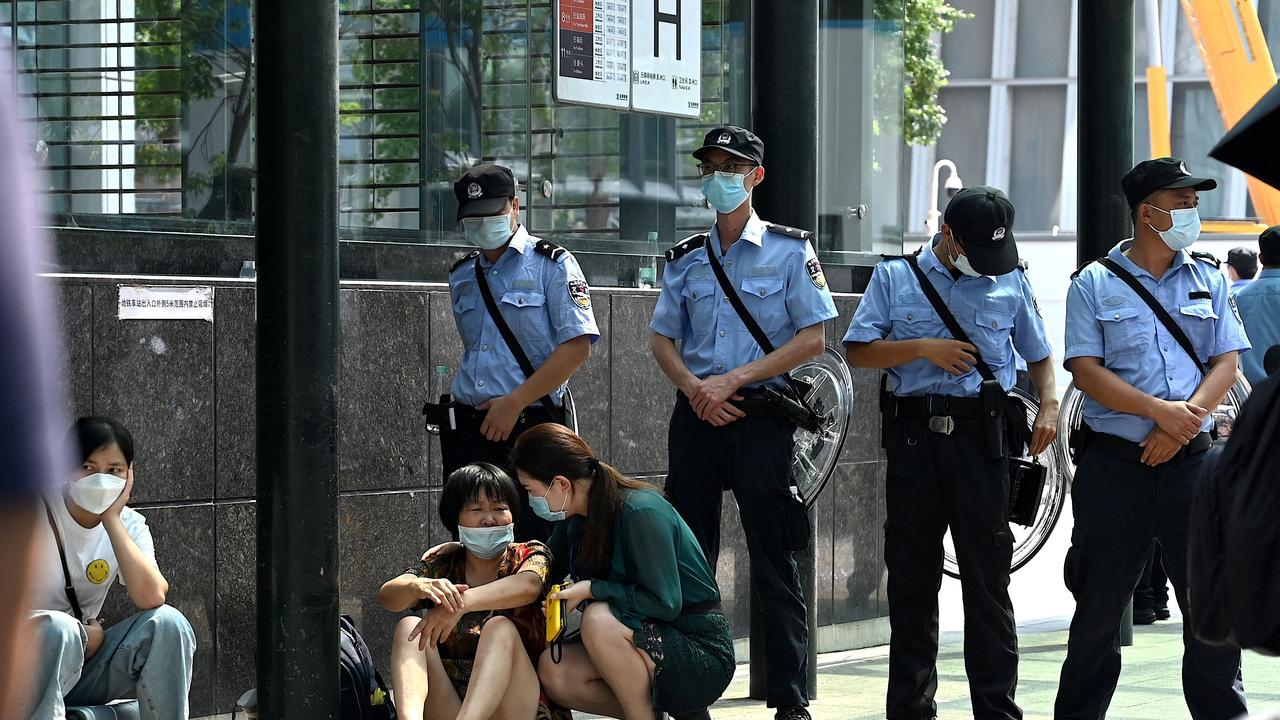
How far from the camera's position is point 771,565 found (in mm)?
6082

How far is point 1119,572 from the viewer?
5.61m

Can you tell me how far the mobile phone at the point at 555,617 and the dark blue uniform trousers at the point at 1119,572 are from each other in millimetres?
1620

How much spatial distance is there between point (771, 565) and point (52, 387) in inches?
196

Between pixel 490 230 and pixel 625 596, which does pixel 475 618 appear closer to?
pixel 625 596

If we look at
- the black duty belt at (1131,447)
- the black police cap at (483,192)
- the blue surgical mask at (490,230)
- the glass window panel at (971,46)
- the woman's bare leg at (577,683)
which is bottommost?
the woman's bare leg at (577,683)

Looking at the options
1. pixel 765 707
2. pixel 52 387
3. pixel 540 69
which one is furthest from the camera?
pixel 540 69

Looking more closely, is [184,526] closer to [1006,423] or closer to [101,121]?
[101,121]

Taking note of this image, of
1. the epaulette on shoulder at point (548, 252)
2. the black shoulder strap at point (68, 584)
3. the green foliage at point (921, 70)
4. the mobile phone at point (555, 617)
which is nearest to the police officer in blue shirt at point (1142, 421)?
the mobile phone at point (555, 617)

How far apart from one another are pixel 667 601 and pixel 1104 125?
387cm

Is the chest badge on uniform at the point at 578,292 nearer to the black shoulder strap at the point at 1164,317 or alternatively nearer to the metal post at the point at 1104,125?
the black shoulder strap at the point at 1164,317

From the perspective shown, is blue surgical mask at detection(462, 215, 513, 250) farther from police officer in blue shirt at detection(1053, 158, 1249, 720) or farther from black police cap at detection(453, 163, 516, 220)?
police officer in blue shirt at detection(1053, 158, 1249, 720)

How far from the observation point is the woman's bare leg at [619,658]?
17.7 feet

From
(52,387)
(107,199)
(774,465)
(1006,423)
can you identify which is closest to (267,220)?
(107,199)

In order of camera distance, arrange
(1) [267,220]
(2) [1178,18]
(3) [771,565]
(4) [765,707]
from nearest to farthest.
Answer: (1) [267,220]
(3) [771,565]
(4) [765,707]
(2) [1178,18]
